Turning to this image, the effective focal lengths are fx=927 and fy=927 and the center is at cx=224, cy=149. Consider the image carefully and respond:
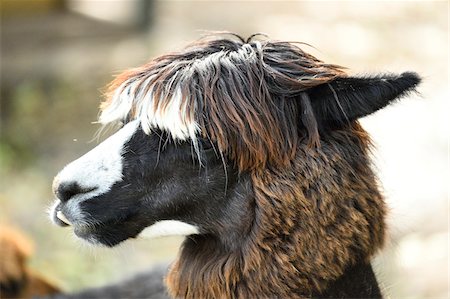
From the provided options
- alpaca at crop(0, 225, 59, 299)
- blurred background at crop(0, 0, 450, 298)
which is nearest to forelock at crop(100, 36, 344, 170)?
Answer: alpaca at crop(0, 225, 59, 299)

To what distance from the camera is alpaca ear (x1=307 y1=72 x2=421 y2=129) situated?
3158mm

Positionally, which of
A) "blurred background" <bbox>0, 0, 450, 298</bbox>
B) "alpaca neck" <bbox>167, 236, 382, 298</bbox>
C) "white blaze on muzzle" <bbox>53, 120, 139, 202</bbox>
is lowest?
"blurred background" <bbox>0, 0, 450, 298</bbox>

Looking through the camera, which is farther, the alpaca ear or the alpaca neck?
the alpaca neck

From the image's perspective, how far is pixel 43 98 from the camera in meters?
10.6

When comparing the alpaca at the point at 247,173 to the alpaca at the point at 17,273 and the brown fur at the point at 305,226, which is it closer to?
the brown fur at the point at 305,226

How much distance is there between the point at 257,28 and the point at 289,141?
9371 mm

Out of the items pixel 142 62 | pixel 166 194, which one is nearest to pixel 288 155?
pixel 166 194

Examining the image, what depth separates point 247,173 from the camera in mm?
3295

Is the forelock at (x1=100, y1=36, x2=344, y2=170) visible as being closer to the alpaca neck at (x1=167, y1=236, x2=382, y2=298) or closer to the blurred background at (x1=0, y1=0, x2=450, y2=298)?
the alpaca neck at (x1=167, y1=236, x2=382, y2=298)

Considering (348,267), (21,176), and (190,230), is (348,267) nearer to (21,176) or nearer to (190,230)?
(190,230)

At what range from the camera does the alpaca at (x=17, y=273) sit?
505 centimetres

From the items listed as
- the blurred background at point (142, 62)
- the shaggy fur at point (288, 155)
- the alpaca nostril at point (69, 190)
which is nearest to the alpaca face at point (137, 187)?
the alpaca nostril at point (69, 190)

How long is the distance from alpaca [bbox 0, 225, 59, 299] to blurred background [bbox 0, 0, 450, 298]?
2.69 ft

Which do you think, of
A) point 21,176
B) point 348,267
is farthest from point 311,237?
point 21,176
